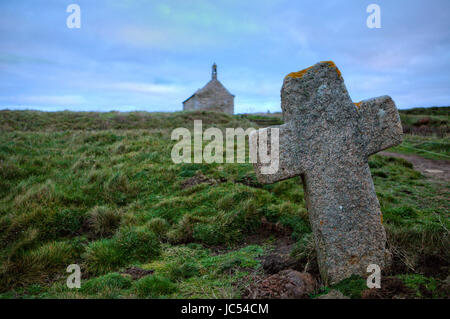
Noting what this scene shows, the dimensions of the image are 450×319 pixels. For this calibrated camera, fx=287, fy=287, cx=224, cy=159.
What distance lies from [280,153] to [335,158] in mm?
691

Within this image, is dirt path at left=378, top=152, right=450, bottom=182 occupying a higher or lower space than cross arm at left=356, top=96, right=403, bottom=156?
lower

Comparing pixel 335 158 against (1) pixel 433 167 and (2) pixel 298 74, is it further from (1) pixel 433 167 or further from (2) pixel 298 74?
(1) pixel 433 167

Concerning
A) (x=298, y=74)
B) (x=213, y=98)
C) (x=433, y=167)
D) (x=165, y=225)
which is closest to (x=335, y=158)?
(x=298, y=74)

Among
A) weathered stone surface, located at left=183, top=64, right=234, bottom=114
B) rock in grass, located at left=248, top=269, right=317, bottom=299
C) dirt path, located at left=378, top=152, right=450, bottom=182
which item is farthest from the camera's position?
weathered stone surface, located at left=183, top=64, right=234, bottom=114

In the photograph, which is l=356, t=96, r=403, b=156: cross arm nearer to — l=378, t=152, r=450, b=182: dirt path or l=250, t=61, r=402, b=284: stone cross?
l=250, t=61, r=402, b=284: stone cross

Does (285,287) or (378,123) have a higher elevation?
(378,123)

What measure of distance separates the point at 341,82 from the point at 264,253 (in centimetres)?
273

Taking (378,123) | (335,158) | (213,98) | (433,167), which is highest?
(213,98)

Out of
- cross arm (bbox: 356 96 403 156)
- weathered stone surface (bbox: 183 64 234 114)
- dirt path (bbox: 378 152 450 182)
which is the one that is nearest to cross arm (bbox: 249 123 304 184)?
cross arm (bbox: 356 96 403 156)

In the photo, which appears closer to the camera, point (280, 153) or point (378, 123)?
point (280, 153)

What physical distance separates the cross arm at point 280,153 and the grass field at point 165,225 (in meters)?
1.23

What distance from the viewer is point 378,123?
3.60m

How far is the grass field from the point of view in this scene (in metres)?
3.62

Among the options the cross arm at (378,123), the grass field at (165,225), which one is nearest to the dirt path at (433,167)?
the grass field at (165,225)
